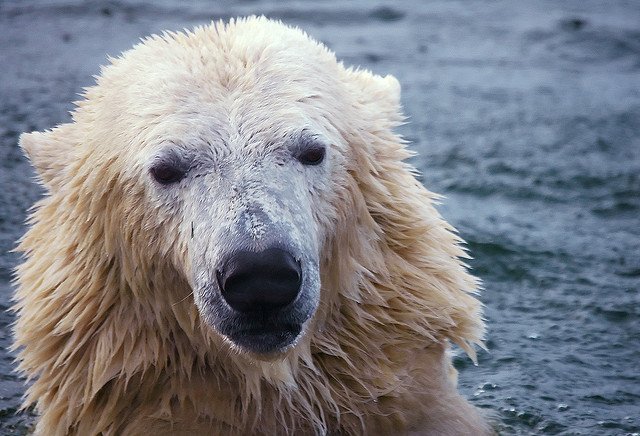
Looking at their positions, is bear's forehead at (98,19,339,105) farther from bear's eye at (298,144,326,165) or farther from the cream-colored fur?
bear's eye at (298,144,326,165)

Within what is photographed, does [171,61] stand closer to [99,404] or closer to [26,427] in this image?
[99,404]

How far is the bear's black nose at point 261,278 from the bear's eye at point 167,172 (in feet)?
1.49

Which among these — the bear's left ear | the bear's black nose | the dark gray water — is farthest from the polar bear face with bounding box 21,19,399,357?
the dark gray water

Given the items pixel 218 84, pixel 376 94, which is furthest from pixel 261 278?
pixel 376 94

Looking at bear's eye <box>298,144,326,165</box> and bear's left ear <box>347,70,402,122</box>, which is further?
bear's left ear <box>347,70,402,122</box>

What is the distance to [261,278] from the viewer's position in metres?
3.55

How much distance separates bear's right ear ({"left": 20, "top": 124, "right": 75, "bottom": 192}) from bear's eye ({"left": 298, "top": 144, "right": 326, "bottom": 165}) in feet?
3.42

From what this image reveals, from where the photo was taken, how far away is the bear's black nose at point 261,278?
354 centimetres

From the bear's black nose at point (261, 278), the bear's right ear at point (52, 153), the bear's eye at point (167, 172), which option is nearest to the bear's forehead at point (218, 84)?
the bear's eye at point (167, 172)

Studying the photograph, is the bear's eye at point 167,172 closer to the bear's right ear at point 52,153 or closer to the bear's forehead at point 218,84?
the bear's forehead at point 218,84

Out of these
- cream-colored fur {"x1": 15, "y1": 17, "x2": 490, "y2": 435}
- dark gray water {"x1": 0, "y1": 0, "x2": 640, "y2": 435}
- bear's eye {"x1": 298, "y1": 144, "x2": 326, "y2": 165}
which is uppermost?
bear's eye {"x1": 298, "y1": 144, "x2": 326, "y2": 165}

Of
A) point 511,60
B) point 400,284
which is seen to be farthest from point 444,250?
point 511,60

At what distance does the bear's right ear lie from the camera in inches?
176

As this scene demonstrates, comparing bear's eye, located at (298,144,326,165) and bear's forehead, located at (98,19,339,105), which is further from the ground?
bear's forehead, located at (98,19,339,105)
